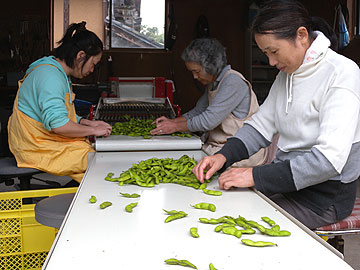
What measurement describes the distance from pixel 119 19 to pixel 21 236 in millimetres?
6720

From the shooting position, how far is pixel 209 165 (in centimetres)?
201

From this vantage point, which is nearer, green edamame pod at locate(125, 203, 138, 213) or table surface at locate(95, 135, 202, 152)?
green edamame pod at locate(125, 203, 138, 213)

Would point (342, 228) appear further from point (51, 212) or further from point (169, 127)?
point (169, 127)

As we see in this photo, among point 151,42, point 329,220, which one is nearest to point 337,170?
point 329,220

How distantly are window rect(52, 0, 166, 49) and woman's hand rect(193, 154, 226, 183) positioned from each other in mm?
6724

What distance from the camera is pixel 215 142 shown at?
3.51 m

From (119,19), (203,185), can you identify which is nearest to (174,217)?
(203,185)

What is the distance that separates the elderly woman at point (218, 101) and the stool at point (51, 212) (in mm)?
1149

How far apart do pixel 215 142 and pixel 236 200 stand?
5.99 ft

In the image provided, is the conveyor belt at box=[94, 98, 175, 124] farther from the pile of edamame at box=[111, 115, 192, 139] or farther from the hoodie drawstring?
the hoodie drawstring

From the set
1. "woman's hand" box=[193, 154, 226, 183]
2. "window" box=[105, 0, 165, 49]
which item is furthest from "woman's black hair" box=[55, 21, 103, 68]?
"window" box=[105, 0, 165, 49]

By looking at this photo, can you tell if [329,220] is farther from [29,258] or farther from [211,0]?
[211,0]

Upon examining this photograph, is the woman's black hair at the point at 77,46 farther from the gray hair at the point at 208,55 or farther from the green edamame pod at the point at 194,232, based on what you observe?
the green edamame pod at the point at 194,232

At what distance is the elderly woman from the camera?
10.7 ft
